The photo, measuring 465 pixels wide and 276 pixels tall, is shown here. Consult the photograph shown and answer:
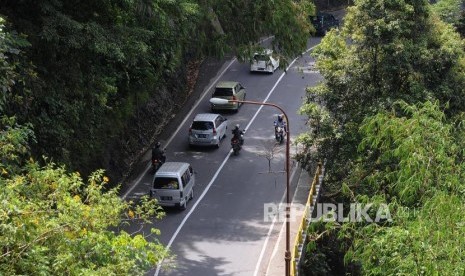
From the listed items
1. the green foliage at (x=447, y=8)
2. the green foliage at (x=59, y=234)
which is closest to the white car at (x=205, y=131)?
the green foliage at (x=447, y=8)

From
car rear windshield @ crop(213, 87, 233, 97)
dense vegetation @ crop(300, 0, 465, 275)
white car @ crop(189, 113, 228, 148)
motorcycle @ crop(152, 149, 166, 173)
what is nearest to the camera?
dense vegetation @ crop(300, 0, 465, 275)

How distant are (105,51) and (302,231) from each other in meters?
9.44

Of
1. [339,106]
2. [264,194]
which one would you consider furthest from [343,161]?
[264,194]

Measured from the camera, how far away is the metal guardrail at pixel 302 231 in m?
26.8

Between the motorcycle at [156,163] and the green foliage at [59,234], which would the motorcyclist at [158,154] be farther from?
the green foliage at [59,234]

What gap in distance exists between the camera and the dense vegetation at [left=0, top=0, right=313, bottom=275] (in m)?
14.2

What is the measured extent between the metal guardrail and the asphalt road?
1196 mm

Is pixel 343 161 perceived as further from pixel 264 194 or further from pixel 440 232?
pixel 440 232

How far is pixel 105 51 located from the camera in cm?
2603

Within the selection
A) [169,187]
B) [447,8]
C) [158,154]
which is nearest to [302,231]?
[169,187]

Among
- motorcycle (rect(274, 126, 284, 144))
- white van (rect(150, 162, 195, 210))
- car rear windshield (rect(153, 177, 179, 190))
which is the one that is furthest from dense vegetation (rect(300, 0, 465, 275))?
motorcycle (rect(274, 126, 284, 144))

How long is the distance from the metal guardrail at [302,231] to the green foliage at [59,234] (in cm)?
1154

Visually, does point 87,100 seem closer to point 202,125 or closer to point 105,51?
point 105,51

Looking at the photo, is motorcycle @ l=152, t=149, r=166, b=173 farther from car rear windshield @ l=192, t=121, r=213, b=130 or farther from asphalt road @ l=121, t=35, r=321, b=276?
car rear windshield @ l=192, t=121, r=213, b=130
